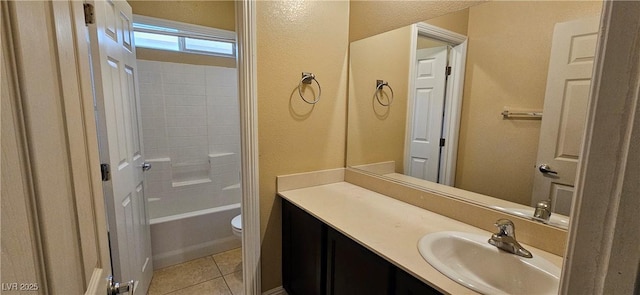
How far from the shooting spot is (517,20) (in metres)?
1.15

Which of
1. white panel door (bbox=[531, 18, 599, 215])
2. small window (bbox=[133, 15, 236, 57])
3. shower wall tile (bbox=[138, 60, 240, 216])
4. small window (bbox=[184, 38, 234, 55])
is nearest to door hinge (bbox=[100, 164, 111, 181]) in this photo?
shower wall tile (bbox=[138, 60, 240, 216])

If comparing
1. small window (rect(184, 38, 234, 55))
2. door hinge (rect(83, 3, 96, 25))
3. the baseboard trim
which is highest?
small window (rect(184, 38, 234, 55))

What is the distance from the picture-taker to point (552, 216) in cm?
107

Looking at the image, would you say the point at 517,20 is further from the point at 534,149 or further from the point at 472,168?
the point at 472,168

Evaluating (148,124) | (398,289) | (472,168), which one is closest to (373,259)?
(398,289)

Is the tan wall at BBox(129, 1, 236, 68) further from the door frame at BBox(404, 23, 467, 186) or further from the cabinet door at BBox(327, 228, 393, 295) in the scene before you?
the cabinet door at BBox(327, 228, 393, 295)

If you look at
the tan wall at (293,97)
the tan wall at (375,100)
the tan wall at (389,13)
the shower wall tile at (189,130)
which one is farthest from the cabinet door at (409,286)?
the shower wall tile at (189,130)

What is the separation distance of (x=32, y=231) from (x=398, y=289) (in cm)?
101

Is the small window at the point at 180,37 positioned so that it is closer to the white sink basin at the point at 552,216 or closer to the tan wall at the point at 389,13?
the tan wall at the point at 389,13

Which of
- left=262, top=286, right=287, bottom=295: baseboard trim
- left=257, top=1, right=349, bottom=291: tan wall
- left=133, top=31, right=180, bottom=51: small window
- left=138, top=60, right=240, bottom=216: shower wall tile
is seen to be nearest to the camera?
left=257, top=1, right=349, bottom=291: tan wall

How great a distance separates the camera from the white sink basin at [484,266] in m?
0.87

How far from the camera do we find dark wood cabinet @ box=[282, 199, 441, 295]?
3.35 ft

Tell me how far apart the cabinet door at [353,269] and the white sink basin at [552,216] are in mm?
608

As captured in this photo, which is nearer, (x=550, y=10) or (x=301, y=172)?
(x=550, y=10)
